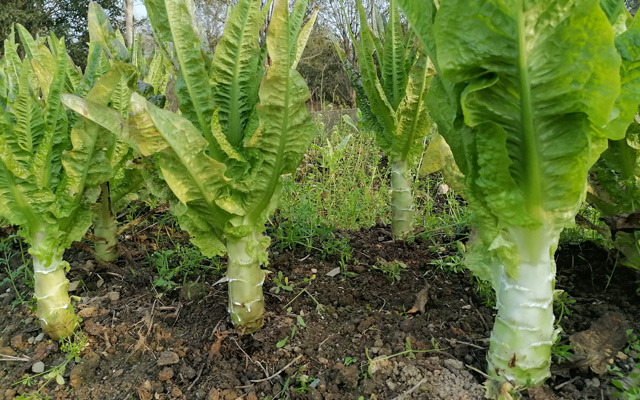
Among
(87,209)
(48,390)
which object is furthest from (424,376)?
(87,209)

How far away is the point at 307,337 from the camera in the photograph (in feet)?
5.87

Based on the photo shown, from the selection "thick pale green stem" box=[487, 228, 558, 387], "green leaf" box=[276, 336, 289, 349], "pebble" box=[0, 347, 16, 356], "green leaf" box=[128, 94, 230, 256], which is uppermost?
"green leaf" box=[128, 94, 230, 256]

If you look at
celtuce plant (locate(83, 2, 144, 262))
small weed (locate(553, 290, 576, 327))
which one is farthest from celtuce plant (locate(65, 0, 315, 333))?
small weed (locate(553, 290, 576, 327))

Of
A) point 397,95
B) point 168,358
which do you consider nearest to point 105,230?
point 168,358

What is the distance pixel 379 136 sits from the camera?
2.64 metres

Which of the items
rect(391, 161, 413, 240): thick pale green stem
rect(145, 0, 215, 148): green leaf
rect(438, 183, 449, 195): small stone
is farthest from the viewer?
rect(438, 183, 449, 195): small stone

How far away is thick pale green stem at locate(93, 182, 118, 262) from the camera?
238 centimetres

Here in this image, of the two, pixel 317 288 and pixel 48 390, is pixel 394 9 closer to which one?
pixel 317 288

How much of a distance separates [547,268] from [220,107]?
1.27 meters

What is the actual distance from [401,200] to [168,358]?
1579mm

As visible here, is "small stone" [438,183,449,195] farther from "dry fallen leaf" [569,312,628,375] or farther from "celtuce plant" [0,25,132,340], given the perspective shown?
"celtuce plant" [0,25,132,340]

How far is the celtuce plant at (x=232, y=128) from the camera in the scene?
1.37 meters

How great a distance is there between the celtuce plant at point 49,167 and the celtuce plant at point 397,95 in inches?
56.2

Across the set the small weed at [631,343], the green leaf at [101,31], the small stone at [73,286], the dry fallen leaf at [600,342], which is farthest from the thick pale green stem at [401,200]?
the small stone at [73,286]
